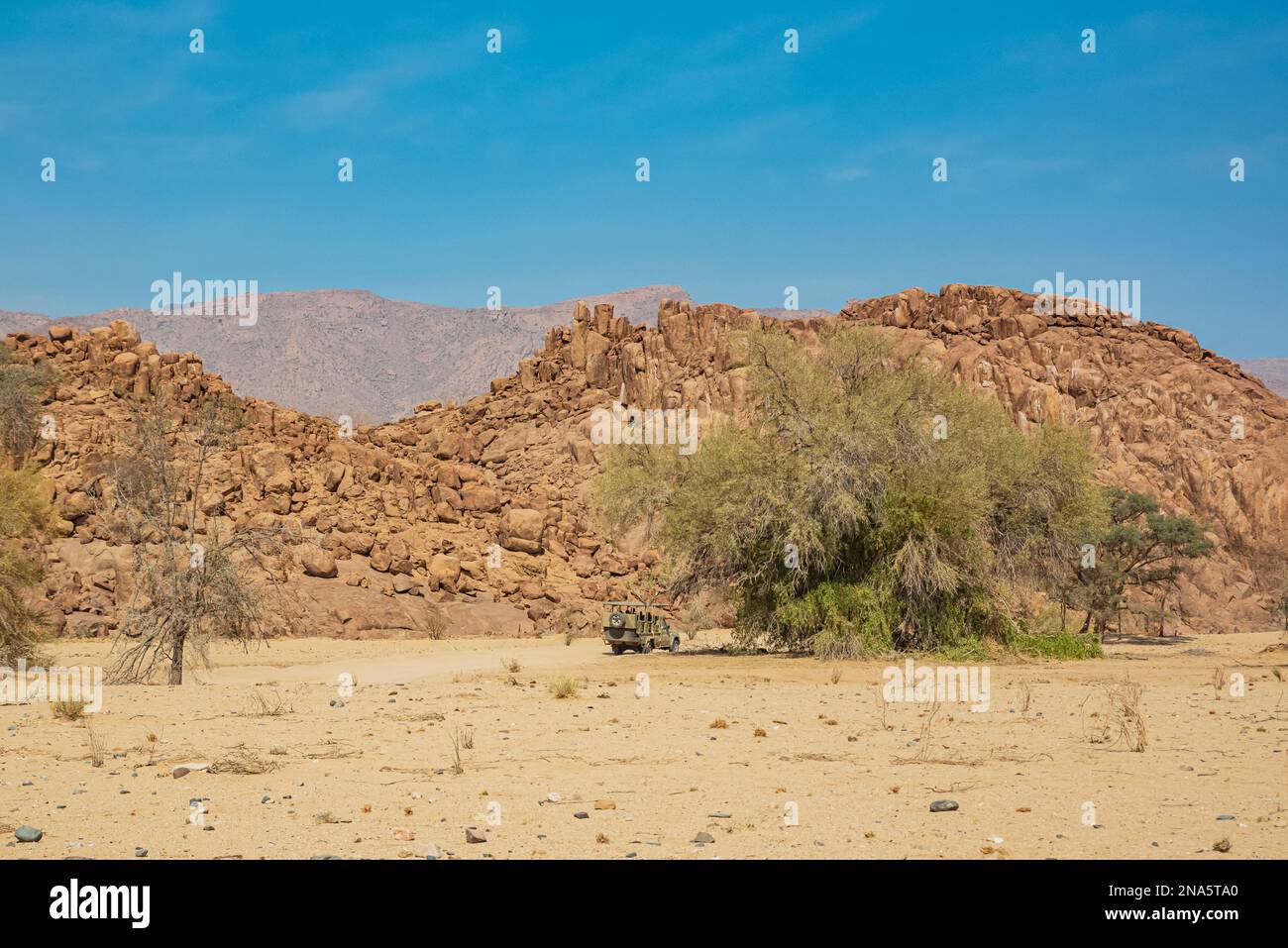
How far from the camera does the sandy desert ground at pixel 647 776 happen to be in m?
7.49

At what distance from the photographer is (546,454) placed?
6031cm

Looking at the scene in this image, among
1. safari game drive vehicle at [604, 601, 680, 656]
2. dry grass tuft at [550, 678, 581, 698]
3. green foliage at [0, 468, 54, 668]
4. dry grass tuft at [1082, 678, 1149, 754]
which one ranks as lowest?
safari game drive vehicle at [604, 601, 680, 656]

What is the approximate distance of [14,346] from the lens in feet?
176

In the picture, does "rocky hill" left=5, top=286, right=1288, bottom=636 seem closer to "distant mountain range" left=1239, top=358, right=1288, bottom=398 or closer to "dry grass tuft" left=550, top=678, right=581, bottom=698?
"dry grass tuft" left=550, top=678, right=581, bottom=698

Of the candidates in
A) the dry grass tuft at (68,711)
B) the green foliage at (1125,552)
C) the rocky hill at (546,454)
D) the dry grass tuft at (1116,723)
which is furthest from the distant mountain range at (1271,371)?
the dry grass tuft at (68,711)

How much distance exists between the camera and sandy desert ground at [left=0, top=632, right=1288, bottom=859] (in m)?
7.49

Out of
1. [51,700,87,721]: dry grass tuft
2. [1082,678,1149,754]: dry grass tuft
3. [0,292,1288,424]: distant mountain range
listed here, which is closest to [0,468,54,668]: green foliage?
[51,700,87,721]: dry grass tuft

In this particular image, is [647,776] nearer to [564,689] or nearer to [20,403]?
[564,689]

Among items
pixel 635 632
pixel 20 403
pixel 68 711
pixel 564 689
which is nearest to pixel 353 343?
pixel 20 403

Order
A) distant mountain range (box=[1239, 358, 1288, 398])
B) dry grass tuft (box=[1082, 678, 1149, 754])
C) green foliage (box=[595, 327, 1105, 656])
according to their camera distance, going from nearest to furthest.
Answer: dry grass tuft (box=[1082, 678, 1149, 754])
green foliage (box=[595, 327, 1105, 656])
distant mountain range (box=[1239, 358, 1288, 398])

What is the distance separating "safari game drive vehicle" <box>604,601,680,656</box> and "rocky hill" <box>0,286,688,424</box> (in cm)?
10101

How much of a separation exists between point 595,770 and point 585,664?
14.4 meters

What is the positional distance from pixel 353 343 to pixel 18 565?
143 m

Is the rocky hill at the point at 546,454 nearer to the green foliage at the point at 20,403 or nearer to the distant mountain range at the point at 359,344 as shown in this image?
the green foliage at the point at 20,403
